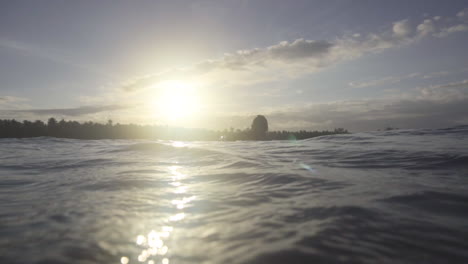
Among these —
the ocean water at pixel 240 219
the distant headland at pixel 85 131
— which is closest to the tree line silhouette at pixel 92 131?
the distant headland at pixel 85 131

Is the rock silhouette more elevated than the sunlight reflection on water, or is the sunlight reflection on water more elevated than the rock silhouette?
the rock silhouette

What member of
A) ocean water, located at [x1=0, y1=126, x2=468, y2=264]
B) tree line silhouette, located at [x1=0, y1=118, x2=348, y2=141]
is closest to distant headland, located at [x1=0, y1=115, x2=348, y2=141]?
tree line silhouette, located at [x1=0, y1=118, x2=348, y2=141]

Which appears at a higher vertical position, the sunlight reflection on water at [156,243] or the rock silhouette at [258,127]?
the rock silhouette at [258,127]

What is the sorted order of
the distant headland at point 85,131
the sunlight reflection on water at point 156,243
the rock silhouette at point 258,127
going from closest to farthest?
the sunlight reflection on water at point 156,243
the rock silhouette at point 258,127
the distant headland at point 85,131

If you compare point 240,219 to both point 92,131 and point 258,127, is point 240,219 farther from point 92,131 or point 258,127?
point 92,131

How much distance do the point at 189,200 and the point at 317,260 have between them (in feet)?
6.73

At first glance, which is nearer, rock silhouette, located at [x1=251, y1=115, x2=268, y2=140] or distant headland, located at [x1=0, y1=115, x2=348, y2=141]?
rock silhouette, located at [x1=251, y1=115, x2=268, y2=140]

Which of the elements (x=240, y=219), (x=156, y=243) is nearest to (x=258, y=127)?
(x=240, y=219)

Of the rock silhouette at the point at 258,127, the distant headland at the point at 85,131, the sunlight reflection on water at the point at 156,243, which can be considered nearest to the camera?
the sunlight reflection on water at the point at 156,243

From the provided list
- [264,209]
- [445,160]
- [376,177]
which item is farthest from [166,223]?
[445,160]

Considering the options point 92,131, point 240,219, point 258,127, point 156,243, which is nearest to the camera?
point 156,243

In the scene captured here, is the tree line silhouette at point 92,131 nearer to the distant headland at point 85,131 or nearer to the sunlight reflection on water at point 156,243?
the distant headland at point 85,131

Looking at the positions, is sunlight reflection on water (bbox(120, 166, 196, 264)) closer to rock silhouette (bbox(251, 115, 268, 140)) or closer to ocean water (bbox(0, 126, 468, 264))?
ocean water (bbox(0, 126, 468, 264))

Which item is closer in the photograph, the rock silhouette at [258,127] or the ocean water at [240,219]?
the ocean water at [240,219]
